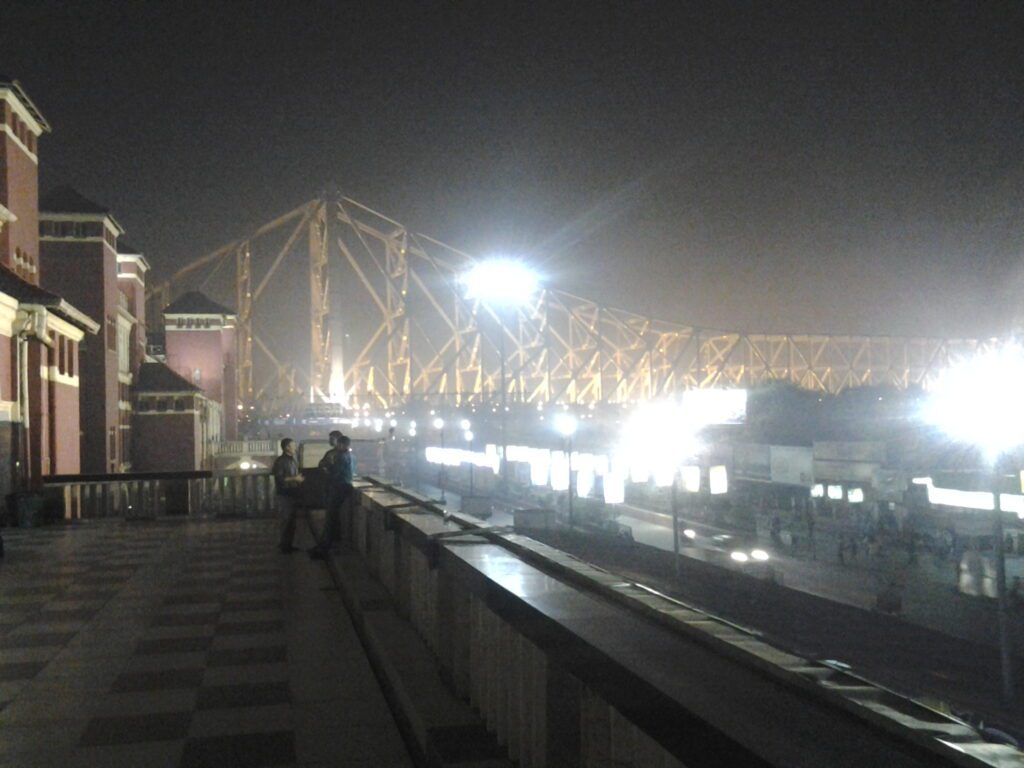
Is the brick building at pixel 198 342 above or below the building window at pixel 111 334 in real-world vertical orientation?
above

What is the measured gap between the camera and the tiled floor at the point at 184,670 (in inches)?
197

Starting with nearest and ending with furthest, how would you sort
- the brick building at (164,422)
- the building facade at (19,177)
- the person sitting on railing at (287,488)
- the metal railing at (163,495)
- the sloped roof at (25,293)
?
the person sitting on railing at (287,488)
the metal railing at (163,495)
the sloped roof at (25,293)
the building facade at (19,177)
the brick building at (164,422)

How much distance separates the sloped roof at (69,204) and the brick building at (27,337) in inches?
260

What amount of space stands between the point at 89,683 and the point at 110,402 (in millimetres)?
30113

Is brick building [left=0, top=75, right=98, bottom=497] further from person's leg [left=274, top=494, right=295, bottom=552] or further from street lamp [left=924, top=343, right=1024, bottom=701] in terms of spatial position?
street lamp [left=924, top=343, right=1024, bottom=701]

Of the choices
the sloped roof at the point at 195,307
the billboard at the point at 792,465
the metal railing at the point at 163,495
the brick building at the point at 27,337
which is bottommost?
the billboard at the point at 792,465

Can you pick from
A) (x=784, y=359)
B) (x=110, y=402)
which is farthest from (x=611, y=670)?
(x=784, y=359)

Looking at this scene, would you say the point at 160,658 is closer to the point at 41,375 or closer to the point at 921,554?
the point at 41,375

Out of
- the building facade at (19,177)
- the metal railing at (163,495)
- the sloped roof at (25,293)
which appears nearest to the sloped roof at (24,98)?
the building facade at (19,177)

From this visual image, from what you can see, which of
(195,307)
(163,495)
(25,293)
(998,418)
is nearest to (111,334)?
(25,293)

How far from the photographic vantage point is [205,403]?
1893 inches

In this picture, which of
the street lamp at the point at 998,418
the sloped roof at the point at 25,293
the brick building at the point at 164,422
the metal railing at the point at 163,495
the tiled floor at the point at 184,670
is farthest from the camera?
the brick building at the point at 164,422

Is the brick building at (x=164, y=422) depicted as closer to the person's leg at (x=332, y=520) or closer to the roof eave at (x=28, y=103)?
the roof eave at (x=28, y=103)

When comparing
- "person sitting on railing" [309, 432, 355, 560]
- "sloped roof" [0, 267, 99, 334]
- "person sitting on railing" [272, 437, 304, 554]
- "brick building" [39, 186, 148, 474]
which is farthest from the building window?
"person sitting on railing" [309, 432, 355, 560]
